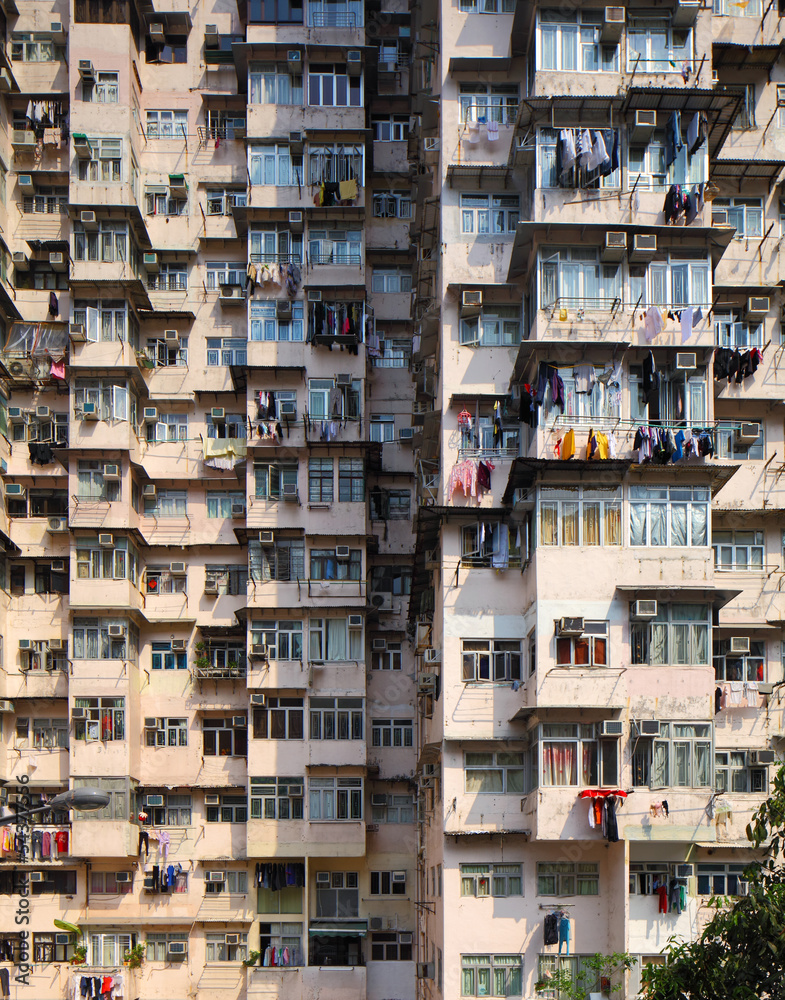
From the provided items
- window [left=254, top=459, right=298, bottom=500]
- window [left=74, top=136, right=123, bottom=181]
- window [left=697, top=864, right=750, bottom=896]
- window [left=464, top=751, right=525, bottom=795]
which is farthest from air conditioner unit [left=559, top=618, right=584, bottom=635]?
window [left=74, top=136, right=123, bottom=181]

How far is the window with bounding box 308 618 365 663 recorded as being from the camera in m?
28.9

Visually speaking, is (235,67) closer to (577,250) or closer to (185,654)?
(577,250)

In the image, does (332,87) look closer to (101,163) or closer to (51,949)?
(101,163)

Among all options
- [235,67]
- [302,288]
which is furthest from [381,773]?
[235,67]

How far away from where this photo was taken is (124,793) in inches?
1101

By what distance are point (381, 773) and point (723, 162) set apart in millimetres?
14959

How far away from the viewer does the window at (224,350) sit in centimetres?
3088

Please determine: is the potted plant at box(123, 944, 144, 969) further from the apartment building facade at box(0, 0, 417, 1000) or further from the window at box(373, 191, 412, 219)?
the window at box(373, 191, 412, 219)

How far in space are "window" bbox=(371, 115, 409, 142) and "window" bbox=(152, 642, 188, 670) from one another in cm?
1334

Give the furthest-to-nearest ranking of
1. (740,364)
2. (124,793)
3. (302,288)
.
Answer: (302,288) < (124,793) < (740,364)

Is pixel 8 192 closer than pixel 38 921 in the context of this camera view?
No

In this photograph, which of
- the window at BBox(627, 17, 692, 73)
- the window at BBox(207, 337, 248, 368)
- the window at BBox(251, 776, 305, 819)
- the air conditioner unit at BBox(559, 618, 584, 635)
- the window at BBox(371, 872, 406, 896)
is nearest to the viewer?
the air conditioner unit at BBox(559, 618, 584, 635)

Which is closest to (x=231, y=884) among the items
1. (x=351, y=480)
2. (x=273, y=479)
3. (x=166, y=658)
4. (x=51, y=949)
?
(x=51, y=949)

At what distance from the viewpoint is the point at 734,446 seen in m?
26.1
